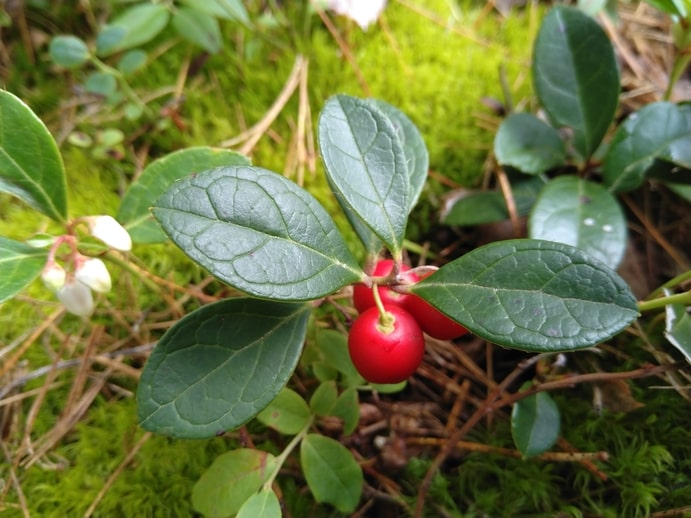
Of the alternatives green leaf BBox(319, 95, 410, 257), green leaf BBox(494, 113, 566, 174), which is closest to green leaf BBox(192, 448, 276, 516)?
green leaf BBox(319, 95, 410, 257)

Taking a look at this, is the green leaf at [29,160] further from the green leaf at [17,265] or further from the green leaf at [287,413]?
the green leaf at [287,413]

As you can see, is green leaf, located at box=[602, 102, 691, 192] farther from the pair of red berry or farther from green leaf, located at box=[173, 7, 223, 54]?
green leaf, located at box=[173, 7, 223, 54]

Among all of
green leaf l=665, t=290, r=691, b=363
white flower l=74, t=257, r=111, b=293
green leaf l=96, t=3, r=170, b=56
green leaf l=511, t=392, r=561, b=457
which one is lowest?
green leaf l=511, t=392, r=561, b=457

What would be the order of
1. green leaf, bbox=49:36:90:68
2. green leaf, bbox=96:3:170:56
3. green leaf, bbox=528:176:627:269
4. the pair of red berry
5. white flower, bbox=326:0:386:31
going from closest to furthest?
the pair of red berry < green leaf, bbox=528:176:627:269 < green leaf, bbox=49:36:90:68 < green leaf, bbox=96:3:170:56 < white flower, bbox=326:0:386:31

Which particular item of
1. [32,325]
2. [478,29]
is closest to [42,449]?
[32,325]

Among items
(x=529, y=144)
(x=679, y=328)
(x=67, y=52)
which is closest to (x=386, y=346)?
(x=679, y=328)
